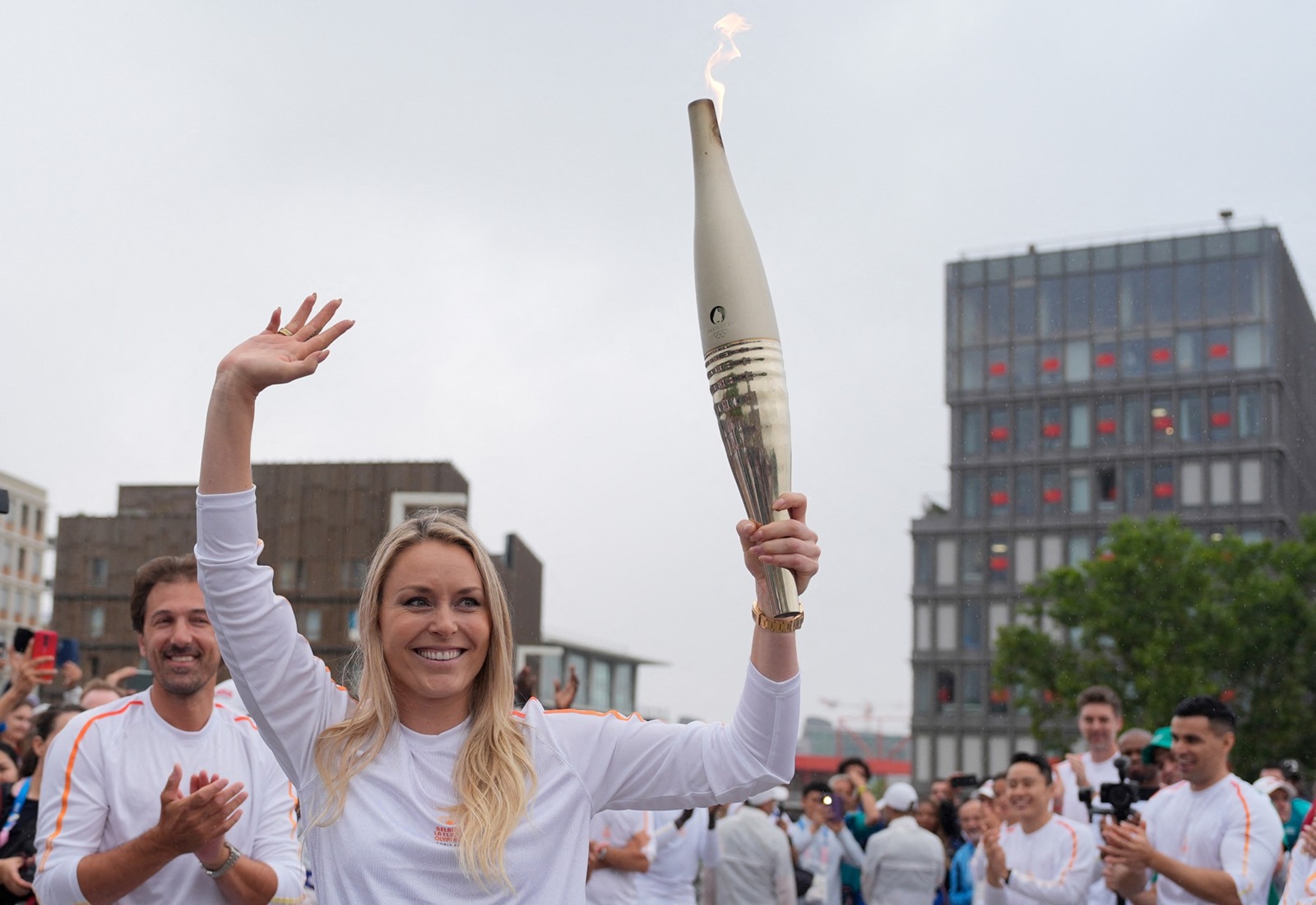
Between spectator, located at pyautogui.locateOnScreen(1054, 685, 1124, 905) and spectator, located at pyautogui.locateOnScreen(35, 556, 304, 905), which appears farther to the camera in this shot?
spectator, located at pyautogui.locateOnScreen(1054, 685, 1124, 905)

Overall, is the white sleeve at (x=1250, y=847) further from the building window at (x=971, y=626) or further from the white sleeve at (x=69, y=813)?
the building window at (x=971, y=626)

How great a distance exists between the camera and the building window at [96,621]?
43750 mm

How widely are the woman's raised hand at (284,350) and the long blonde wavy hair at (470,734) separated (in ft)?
1.35

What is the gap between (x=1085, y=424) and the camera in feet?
240

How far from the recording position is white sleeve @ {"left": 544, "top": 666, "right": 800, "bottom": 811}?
2818mm

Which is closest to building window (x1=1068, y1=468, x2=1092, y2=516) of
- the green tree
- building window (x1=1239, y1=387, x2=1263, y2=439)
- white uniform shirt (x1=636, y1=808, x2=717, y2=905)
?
building window (x1=1239, y1=387, x2=1263, y2=439)

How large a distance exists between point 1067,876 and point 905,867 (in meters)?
3.86

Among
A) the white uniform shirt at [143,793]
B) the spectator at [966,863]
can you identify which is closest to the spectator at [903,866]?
the spectator at [966,863]

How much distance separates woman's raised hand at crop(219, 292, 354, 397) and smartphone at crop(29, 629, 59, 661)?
393 cm

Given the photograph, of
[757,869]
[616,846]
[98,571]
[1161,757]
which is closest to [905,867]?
[757,869]

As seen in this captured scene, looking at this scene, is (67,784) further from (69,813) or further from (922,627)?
(922,627)

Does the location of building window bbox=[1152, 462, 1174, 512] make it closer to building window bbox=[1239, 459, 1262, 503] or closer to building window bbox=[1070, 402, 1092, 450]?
building window bbox=[1239, 459, 1262, 503]

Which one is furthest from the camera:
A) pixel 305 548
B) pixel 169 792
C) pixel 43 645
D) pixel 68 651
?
pixel 305 548

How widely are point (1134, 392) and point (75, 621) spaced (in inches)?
2015
